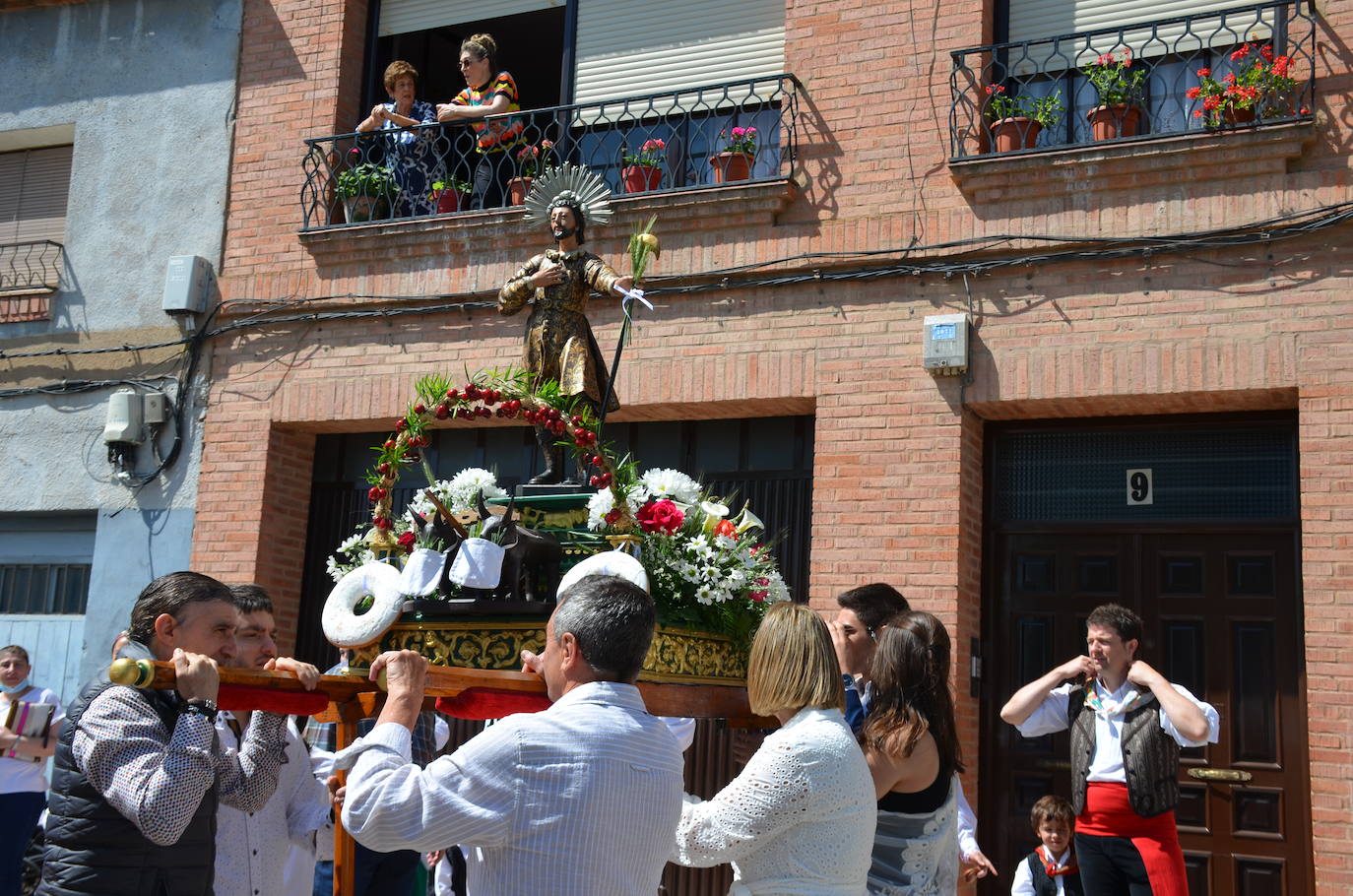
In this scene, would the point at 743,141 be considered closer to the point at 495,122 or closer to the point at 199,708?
the point at 495,122

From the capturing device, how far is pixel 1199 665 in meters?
7.66

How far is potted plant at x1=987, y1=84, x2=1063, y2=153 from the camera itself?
8.21 metres

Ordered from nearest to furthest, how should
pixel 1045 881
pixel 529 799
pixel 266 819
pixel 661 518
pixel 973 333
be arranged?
pixel 529 799
pixel 266 819
pixel 661 518
pixel 1045 881
pixel 973 333

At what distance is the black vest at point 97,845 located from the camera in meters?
3.32

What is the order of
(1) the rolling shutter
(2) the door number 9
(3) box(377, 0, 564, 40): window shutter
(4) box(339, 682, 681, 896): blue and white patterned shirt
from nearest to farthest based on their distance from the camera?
(4) box(339, 682, 681, 896): blue and white patterned shirt
(2) the door number 9
(1) the rolling shutter
(3) box(377, 0, 564, 40): window shutter

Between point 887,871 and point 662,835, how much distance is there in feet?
3.90

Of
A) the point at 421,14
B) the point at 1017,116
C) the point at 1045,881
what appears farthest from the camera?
the point at 421,14

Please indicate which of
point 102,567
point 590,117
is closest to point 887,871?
point 590,117

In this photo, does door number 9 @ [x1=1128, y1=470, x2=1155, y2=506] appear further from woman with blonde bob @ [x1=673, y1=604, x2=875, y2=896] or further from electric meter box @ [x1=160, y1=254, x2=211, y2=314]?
electric meter box @ [x1=160, y1=254, x2=211, y2=314]

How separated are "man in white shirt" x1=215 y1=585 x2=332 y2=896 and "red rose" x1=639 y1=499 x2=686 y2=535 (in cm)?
112

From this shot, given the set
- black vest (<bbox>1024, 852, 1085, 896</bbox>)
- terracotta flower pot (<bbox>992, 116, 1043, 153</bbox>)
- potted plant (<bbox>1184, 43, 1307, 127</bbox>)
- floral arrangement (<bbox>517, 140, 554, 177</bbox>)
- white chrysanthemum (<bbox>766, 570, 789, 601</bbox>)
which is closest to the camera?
white chrysanthemum (<bbox>766, 570, 789, 601</bbox>)

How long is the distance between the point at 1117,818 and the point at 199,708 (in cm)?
370

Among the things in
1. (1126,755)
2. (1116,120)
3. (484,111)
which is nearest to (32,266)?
(484,111)

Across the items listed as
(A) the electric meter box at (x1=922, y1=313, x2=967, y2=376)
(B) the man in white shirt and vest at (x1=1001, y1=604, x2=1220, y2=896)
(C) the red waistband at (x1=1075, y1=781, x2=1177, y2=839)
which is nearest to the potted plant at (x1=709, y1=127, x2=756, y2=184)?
(A) the electric meter box at (x1=922, y1=313, x2=967, y2=376)
